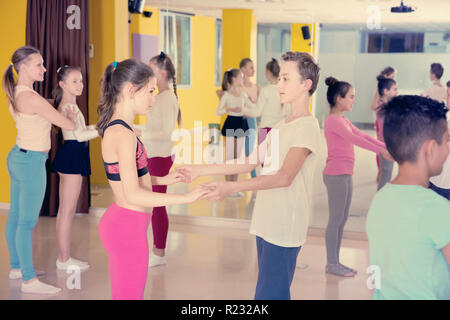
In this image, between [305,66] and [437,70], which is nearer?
[305,66]

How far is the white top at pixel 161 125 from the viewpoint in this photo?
12.9 feet

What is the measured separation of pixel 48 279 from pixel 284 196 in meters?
2.25

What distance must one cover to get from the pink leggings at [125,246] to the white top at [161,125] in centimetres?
183

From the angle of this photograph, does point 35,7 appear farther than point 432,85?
Yes

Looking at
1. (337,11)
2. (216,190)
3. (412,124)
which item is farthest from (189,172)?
(337,11)

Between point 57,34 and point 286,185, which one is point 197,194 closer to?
point 286,185

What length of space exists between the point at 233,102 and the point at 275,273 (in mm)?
3168

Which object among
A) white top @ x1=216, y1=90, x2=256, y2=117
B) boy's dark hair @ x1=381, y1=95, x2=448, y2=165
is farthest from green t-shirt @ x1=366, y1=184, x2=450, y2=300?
white top @ x1=216, y1=90, x2=256, y2=117

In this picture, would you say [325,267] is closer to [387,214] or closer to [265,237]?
[265,237]

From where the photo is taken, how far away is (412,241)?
141 cm

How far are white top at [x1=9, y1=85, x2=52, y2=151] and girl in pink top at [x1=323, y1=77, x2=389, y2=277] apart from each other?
75.9 inches

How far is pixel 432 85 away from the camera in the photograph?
4.59m
